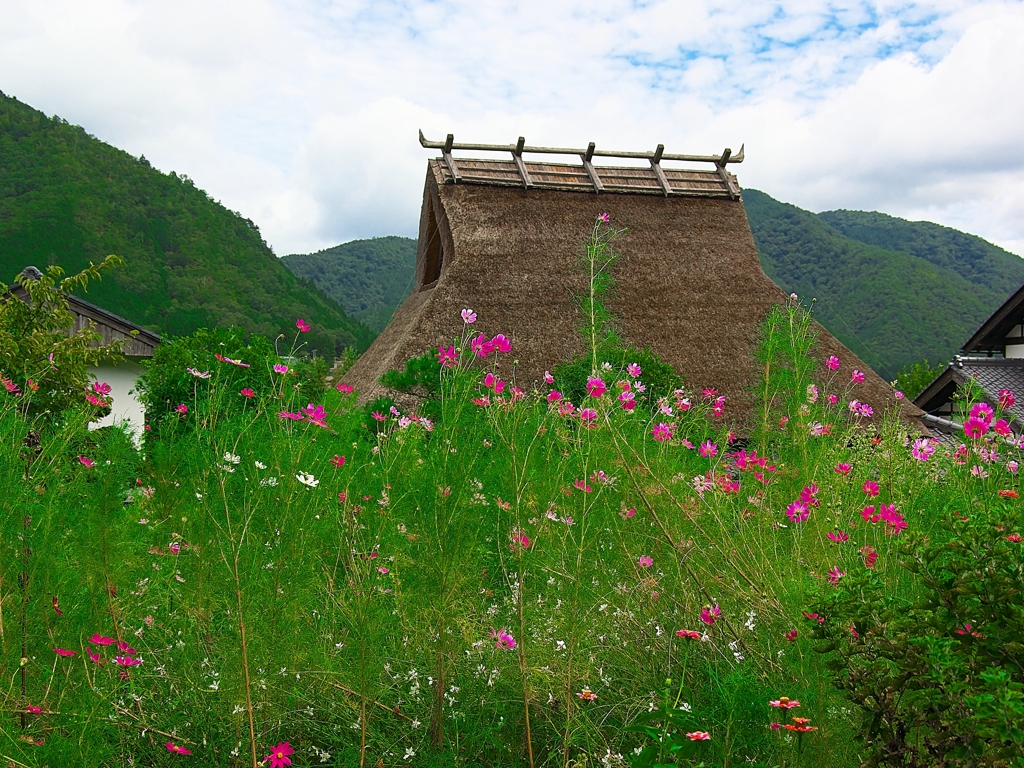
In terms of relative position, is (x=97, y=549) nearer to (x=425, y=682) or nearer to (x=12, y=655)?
(x=12, y=655)

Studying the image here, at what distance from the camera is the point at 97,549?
2250 mm

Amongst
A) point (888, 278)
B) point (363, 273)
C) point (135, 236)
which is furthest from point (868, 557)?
point (363, 273)

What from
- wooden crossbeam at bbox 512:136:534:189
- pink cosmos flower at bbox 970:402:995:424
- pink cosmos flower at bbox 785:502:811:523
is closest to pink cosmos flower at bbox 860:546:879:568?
pink cosmos flower at bbox 785:502:811:523

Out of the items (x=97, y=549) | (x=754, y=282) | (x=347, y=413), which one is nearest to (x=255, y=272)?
(x=754, y=282)

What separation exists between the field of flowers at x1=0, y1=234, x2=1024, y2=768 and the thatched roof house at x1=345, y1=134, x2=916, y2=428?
7817 millimetres

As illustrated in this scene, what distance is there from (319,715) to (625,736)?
0.89m

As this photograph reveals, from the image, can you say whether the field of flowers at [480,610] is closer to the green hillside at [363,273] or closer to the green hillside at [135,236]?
the green hillside at [135,236]

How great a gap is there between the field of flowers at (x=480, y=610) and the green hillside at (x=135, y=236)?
967 inches

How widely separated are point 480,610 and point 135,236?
32.5 m

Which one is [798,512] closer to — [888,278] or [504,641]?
[504,641]

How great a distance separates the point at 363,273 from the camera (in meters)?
58.3

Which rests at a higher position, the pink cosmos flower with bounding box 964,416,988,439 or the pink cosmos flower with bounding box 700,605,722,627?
the pink cosmos flower with bounding box 964,416,988,439

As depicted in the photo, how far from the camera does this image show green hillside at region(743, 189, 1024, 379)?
33.3m

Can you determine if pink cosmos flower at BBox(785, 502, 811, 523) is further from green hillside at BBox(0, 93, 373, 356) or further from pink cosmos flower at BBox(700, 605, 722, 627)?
green hillside at BBox(0, 93, 373, 356)
